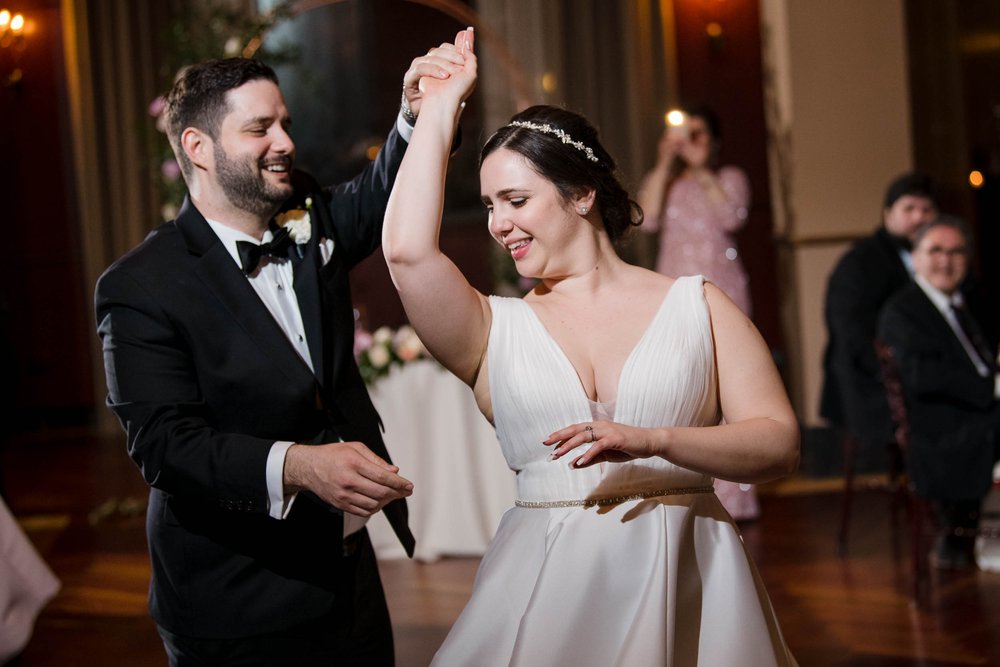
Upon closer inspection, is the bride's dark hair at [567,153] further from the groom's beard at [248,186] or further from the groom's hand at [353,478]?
the groom's hand at [353,478]

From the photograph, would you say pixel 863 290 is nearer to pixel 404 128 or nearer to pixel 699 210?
pixel 699 210

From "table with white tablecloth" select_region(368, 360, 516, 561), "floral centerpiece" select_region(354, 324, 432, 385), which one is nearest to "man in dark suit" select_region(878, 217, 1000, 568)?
"table with white tablecloth" select_region(368, 360, 516, 561)

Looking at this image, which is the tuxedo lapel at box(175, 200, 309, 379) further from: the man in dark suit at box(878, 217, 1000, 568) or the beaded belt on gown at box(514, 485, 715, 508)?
the man in dark suit at box(878, 217, 1000, 568)

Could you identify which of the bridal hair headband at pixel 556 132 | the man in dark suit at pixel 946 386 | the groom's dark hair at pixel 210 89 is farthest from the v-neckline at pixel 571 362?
the man in dark suit at pixel 946 386

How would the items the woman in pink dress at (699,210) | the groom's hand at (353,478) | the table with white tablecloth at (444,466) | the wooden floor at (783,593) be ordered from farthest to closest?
the woman in pink dress at (699,210)
the table with white tablecloth at (444,466)
the wooden floor at (783,593)
the groom's hand at (353,478)

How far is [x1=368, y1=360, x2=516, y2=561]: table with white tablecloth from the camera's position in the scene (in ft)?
18.1

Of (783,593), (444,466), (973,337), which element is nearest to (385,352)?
(444,466)

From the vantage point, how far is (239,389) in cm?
217

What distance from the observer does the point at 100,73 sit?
33.6ft

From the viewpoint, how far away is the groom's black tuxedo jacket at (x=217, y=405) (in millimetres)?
2111

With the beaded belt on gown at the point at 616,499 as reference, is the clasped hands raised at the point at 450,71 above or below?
above

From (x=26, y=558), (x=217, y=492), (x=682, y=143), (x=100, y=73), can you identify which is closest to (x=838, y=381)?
(x=682, y=143)

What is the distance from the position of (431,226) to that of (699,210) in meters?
4.76

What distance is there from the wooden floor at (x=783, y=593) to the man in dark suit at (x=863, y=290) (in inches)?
24.8
